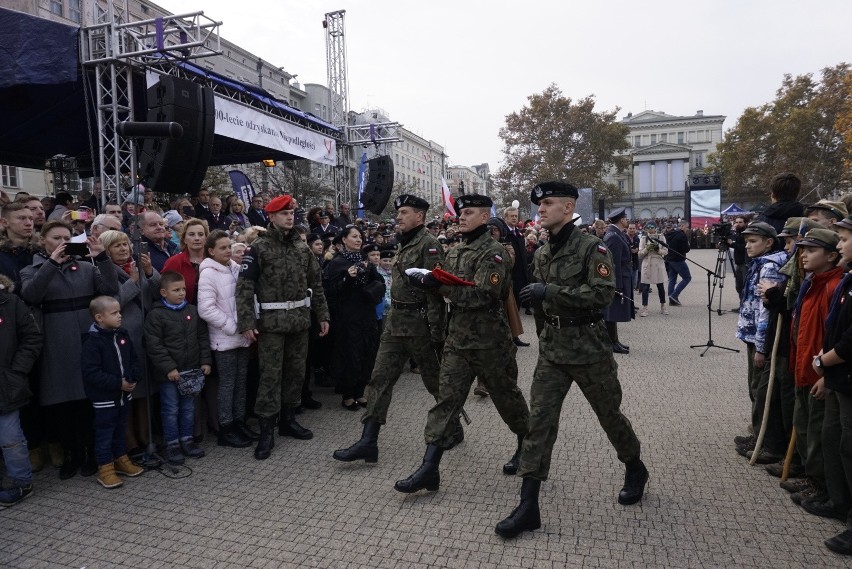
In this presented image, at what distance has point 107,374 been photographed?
13.7 ft

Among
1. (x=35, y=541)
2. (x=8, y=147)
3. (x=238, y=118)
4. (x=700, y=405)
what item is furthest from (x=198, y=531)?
(x=8, y=147)

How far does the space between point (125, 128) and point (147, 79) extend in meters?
5.27

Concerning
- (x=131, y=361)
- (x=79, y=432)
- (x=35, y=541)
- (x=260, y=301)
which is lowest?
(x=35, y=541)

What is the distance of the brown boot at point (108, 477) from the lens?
421cm

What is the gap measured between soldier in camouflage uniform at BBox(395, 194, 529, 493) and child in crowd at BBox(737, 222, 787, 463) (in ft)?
6.07

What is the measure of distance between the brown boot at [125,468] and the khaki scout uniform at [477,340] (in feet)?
7.79

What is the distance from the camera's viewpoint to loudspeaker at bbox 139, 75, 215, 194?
6012 millimetres

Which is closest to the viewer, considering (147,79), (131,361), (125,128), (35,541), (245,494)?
(35,541)

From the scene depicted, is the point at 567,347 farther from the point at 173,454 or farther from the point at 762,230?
the point at 173,454

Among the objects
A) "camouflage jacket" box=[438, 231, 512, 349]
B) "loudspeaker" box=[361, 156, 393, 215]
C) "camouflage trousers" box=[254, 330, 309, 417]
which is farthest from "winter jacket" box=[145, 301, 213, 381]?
"loudspeaker" box=[361, 156, 393, 215]

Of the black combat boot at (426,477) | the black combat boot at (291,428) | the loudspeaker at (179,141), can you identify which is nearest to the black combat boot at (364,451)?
the black combat boot at (426,477)

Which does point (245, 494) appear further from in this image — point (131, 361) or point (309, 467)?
→ point (131, 361)

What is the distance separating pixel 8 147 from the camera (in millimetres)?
11891

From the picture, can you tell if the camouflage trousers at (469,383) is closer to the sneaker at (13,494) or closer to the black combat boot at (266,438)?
the black combat boot at (266,438)
